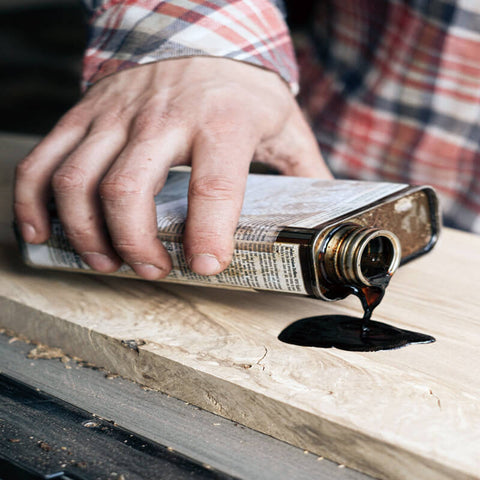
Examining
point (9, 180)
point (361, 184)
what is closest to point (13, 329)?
point (361, 184)

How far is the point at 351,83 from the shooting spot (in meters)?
1.25

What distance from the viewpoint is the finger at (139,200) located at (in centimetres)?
61

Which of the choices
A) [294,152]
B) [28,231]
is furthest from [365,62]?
[28,231]

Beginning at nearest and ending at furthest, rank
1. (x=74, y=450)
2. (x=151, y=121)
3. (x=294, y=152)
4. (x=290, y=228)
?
(x=74, y=450) → (x=290, y=228) → (x=151, y=121) → (x=294, y=152)

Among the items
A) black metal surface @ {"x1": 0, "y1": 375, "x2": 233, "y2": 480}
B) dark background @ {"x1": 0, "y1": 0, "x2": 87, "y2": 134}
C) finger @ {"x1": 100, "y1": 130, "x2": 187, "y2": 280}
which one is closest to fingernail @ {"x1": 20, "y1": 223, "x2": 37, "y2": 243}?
finger @ {"x1": 100, "y1": 130, "x2": 187, "y2": 280}

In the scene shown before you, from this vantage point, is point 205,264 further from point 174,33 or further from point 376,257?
point 174,33

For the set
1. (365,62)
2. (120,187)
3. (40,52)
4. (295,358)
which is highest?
(365,62)

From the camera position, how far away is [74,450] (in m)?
0.46

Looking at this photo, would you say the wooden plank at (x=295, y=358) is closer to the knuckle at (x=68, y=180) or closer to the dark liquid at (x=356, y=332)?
the dark liquid at (x=356, y=332)

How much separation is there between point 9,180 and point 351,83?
692mm

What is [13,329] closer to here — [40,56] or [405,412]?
[405,412]

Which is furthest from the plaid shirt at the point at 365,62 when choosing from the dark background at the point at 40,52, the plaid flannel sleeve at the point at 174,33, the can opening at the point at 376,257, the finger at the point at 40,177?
the dark background at the point at 40,52

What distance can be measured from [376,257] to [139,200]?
24cm

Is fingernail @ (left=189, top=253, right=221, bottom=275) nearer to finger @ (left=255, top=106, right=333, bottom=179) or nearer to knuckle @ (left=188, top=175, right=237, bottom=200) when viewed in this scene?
knuckle @ (left=188, top=175, right=237, bottom=200)
